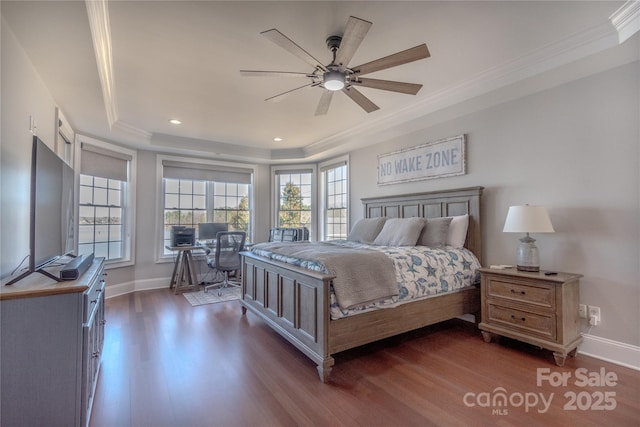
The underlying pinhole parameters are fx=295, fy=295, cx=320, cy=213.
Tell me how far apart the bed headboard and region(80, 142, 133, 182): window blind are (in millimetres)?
3972

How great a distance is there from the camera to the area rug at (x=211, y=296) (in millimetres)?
4262

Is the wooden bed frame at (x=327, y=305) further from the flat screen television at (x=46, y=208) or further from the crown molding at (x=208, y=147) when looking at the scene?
the crown molding at (x=208, y=147)

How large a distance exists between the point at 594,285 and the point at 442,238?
1.31 meters

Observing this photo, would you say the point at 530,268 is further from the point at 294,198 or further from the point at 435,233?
the point at 294,198

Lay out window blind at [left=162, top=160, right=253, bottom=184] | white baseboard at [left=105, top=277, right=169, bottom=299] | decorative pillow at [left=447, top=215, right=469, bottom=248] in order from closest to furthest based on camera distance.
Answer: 1. decorative pillow at [left=447, top=215, right=469, bottom=248]
2. white baseboard at [left=105, top=277, right=169, bottom=299]
3. window blind at [left=162, top=160, right=253, bottom=184]

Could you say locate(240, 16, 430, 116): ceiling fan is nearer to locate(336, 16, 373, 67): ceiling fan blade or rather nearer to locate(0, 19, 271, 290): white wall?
locate(336, 16, 373, 67): ceiling fan blade

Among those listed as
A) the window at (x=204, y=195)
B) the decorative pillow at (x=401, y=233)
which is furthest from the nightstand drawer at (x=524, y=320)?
the window at (x=204, y=195)

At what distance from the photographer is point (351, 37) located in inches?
73.9

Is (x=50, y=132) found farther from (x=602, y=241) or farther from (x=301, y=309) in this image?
(x=602, y=241)

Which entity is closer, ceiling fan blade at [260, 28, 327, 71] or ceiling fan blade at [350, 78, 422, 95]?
ceiling fan blade at [260, 28, 327, 71]

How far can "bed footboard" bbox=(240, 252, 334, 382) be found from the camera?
2180 millimetres

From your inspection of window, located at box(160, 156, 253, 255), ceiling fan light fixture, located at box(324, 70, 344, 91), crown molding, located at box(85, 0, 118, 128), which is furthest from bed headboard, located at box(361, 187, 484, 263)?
crown molding, located at box(85, 0, 118, 128)

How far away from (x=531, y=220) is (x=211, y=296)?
166 inches

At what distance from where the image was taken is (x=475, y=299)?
3186 mm
